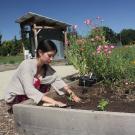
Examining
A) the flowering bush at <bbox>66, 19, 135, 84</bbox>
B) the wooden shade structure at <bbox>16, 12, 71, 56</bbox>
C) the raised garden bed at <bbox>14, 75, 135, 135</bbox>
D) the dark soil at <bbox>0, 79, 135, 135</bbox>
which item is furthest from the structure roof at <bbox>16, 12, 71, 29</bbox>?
the raised garden bed at <bbox>14, 75, 135, 135</bbox>

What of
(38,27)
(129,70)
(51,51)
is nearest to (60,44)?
(38,27)

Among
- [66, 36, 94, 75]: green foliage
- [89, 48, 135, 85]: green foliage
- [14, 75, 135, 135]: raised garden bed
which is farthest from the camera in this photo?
[66, 36, 94, 75]: green foliage

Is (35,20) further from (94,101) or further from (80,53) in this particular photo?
(94,101)

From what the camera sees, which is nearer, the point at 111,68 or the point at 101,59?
the point at 111,68

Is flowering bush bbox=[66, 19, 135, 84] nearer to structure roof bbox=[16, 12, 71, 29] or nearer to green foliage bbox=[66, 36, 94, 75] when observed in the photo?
green foliage bbox=[66, 36, 94, 75]

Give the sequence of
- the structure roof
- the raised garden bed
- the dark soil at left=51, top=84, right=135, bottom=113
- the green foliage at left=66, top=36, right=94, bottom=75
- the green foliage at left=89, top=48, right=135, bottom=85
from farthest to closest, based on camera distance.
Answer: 1. the structure roof
2. the green foliage at left=66, top=36, right=94, bottom=75
3. the green foliage at left=89, top=48, right=135, bottom=85
4. the dark soil at left=51, top=84, right=135, bottom=113
5. the raised garden bed

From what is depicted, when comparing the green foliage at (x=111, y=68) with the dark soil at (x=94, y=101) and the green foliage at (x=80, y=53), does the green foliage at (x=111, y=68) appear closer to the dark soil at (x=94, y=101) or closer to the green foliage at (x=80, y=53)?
the dark soil at (x=94, y=101)

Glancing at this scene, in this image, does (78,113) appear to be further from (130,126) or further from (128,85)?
(128,85)

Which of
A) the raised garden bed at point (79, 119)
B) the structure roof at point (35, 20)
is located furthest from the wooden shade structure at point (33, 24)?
the raised garden bed at point (79, 119)

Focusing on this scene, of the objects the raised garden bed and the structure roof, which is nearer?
the raised garden bed

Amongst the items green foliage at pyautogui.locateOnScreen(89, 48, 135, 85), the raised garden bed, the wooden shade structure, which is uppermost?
the wooden shade structure

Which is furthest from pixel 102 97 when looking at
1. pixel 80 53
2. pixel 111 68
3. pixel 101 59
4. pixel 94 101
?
pixel 80 53

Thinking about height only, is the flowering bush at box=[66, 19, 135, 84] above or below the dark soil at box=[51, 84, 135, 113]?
above

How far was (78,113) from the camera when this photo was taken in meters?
4.24
